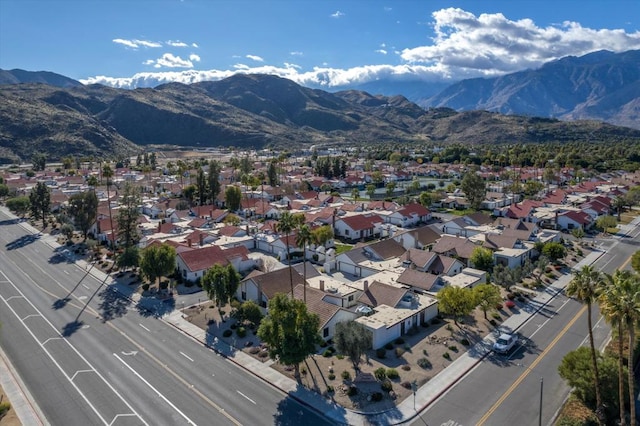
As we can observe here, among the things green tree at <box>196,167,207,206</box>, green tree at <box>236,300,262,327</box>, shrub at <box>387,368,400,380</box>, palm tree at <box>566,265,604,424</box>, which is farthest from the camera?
green tree at <box>196,167,207,206</box>

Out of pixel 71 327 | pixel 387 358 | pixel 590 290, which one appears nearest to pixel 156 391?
pixel 71 327

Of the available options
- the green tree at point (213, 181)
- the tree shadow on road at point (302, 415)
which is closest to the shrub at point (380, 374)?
the tree shadow on road at point (302, 415)

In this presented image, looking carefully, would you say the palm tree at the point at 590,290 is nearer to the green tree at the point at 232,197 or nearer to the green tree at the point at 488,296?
the green tree at the point at 488,296

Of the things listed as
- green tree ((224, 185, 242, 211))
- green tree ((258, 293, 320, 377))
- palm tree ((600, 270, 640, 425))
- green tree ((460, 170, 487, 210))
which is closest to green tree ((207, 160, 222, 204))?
green tree ((224, 185, 242, 211))

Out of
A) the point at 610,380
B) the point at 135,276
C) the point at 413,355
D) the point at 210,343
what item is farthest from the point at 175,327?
the point at 610,380

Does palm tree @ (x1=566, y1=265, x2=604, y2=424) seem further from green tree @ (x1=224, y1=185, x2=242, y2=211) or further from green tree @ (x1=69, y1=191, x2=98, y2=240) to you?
green tree @ (x1=224, y1=185, x2=242, y2=211)

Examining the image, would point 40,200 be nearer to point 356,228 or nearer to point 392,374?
point 356,228

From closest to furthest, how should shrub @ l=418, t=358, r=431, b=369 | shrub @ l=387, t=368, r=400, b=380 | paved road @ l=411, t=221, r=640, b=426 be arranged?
paved road @ l=411, t=221, r=640, b=426 → shrub @ l=387, t=368, r=400, b=380 → shrub @ l=418, t=358, r=431, b=369
